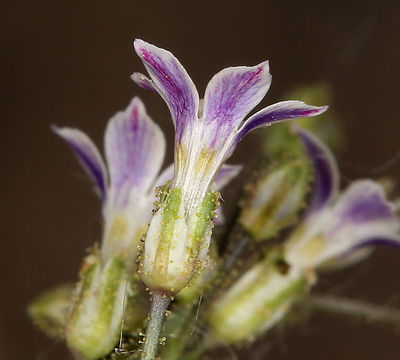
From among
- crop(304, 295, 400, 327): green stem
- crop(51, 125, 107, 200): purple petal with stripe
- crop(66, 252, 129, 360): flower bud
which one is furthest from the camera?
crop(304, 295, 400, 327): green stem

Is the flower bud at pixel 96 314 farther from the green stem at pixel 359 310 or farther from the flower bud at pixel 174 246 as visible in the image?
the green stem at pixel 359 310

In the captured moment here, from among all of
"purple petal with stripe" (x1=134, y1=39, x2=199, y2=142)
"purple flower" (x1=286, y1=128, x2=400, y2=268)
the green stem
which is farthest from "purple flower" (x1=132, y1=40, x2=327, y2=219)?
the green stem

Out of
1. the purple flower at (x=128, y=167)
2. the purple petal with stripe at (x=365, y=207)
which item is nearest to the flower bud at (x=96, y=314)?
the purple flower at (x=128, y=167)

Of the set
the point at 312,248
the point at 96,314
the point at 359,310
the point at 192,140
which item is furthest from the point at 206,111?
the point at 359,310

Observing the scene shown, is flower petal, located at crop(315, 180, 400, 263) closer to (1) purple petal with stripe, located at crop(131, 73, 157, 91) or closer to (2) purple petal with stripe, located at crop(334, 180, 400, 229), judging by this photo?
(2) purple petal with stripe, located at crop(334, 180, 400, 229)

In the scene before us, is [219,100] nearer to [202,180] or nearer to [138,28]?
[202,180]

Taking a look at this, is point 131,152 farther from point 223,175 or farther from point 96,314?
point 96,314
